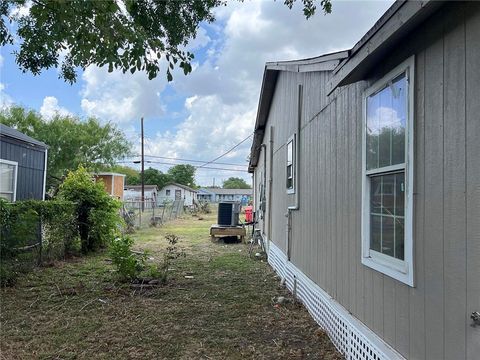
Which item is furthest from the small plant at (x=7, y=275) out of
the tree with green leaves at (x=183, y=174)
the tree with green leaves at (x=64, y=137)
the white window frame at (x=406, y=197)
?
the tree with green leaves at (x=183, y=174)

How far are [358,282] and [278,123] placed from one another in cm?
581

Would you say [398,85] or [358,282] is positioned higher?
[398,85]

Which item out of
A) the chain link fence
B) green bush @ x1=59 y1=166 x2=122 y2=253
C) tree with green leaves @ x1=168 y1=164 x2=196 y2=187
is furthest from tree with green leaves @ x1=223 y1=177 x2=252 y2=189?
green bush @ x1=59 y1=166 x2=122 y2=253

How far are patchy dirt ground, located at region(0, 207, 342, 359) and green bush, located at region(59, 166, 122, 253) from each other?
7.42 ft

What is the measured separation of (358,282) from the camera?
3471 mm

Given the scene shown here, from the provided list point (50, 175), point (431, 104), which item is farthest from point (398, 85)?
point (50, 175)

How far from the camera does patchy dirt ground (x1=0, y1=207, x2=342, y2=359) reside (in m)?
3.82

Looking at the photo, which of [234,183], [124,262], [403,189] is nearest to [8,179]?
[124,262]

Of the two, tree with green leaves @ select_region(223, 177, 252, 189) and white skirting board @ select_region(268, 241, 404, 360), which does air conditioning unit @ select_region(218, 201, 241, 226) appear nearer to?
white skirting board @ select_region(268, 241, 404, 360)

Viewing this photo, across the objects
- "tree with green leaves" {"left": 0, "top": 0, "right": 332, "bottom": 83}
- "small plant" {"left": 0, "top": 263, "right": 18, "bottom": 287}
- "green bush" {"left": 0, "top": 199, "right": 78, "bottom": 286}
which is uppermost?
"tree with green leaves" {"left": 0, "top": 0, "right": 332, "bottom": 83}

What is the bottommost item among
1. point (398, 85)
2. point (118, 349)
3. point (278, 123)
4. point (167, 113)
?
point (118, 349)

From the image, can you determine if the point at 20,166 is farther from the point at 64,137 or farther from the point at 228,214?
the point at 64,137

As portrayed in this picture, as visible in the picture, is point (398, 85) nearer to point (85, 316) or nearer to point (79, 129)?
point (85, 316)

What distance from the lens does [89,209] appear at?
384 inches
